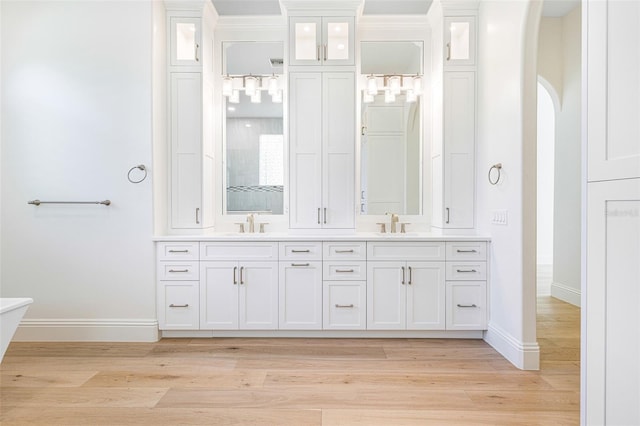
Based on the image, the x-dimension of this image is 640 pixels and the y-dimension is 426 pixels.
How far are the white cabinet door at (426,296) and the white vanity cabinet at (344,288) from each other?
387 mm

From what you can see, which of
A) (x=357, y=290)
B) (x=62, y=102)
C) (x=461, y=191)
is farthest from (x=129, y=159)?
(x=461, y=191)

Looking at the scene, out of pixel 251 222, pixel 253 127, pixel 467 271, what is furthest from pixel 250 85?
pixel 467 271

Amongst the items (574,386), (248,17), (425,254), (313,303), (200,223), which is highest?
(248,17)

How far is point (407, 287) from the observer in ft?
10.1

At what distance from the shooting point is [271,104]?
12.1ft


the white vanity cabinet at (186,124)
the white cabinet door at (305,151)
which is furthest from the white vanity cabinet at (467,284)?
the white vanity cabinet at (186,124)

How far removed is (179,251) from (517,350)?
2.71m

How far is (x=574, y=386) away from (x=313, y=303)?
1.86 meters

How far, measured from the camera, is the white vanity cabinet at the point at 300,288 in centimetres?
308

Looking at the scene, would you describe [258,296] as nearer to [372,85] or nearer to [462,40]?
[372,85]

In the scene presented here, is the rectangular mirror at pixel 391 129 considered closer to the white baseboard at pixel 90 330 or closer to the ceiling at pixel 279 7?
the ceiling at pixel 279 7

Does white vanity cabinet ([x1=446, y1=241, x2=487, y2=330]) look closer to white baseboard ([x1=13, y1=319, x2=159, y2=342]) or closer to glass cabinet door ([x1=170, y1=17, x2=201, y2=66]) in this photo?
white baseboard ([x1=13, y1=319, x2=159, y2=342])

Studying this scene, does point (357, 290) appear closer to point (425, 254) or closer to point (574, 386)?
point (425, 254)

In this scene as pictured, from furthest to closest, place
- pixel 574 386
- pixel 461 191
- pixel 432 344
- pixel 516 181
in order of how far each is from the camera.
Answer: pixel 461 191 → pixel 432 344 → pixel 516 181 → pixel 574 386
